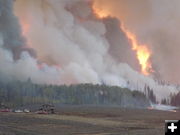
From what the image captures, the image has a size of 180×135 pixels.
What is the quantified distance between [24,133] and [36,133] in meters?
3.44

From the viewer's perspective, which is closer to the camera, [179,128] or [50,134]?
[179,128]

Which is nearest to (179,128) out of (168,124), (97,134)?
(168,124)

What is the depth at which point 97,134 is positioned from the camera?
81750mm

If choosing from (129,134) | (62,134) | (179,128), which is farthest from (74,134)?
(179,128)

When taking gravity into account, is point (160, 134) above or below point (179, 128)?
below

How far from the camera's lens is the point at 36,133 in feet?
267

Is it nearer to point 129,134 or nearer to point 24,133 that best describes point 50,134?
point 24,133

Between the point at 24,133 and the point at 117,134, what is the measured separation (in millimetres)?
26405

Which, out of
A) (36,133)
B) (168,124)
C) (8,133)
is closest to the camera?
(168,124)

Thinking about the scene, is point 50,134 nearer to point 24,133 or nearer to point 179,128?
point 24,133

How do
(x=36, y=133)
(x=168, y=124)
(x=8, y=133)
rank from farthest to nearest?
(x=36, y=133), (x=8, y=133), (x=168, y=124)

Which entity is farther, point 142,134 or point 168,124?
point 142,134

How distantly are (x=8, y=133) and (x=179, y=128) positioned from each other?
61.3m

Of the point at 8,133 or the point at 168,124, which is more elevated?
the point at 168,124
